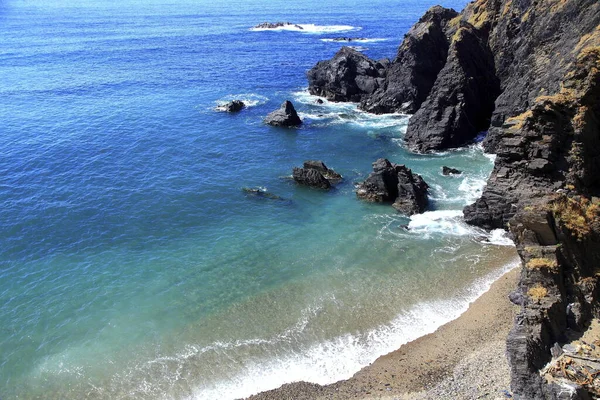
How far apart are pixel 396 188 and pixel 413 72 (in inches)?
1121

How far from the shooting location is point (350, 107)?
77500mm

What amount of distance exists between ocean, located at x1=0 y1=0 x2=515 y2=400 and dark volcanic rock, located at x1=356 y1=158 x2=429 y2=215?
1294 mm

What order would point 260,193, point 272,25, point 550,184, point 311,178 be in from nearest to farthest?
point 550,184, point 260,193, point 311,178, point 272,25

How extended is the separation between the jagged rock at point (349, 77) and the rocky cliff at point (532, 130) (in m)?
2.26

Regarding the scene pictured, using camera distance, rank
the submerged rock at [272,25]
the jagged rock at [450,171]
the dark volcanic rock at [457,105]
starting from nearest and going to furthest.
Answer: the jagged rock at [450,171], the dark volcanic rock at [457,105], the submerged rock at [272,25]

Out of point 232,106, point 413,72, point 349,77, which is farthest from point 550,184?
point 232,106

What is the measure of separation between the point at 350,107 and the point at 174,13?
478 ft

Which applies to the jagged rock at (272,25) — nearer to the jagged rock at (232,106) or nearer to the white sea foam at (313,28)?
the white sea foam at (313,28)

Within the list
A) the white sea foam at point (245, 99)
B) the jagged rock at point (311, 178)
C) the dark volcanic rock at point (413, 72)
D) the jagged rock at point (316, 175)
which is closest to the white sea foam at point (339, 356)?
the jagged rock at point (311, 178)

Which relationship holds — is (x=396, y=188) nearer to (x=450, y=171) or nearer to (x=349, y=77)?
(x=450, y=171)

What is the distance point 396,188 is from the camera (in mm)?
47469

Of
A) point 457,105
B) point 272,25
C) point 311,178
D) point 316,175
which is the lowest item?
point 311,178

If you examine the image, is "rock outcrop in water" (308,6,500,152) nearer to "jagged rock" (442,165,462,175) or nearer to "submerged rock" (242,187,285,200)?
"jagged rock" (442,165,462,175)

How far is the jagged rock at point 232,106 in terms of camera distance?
75062mm
